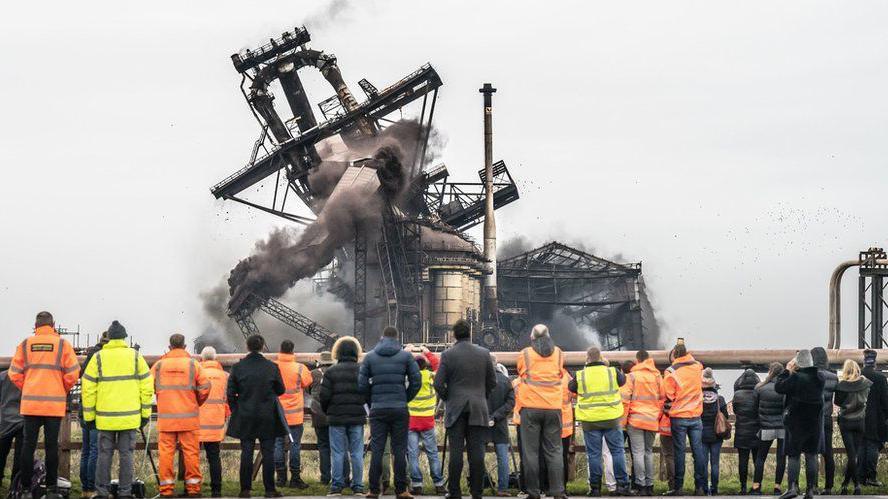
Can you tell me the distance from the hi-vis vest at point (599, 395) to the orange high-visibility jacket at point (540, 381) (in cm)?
136

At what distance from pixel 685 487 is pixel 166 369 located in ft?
24.2

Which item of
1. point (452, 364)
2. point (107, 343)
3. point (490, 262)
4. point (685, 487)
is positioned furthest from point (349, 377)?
point (490, 262)

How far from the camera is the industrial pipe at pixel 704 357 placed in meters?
20.0

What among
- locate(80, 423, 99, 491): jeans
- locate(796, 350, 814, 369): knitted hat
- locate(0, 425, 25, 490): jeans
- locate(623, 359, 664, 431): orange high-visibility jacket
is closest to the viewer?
locate(0, 425, 25, 490): jeans

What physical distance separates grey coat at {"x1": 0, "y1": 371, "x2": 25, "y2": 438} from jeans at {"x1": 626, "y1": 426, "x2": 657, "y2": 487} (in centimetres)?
743

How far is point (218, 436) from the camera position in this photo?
1633 cm

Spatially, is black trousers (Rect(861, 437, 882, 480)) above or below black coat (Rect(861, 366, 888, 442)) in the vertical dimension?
below

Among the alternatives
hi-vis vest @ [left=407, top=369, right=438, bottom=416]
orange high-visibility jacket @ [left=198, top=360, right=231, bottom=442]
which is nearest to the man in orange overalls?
orange high-visibility jacket @ [left=198, top=360, right=231, bottom=442]

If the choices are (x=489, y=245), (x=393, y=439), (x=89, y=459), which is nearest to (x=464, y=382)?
(x=393, y=439)

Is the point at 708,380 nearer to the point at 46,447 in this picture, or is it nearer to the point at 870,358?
the point at 870,358

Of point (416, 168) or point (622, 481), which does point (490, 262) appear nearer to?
point (416, 168)

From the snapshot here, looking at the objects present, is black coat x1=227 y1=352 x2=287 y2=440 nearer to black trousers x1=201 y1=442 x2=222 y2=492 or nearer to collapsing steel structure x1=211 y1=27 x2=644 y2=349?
black trousers x1=201 y1=442 x2=222 y2=492

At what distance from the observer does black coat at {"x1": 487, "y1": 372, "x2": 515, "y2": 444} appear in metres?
16.3

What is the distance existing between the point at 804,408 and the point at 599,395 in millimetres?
2447
